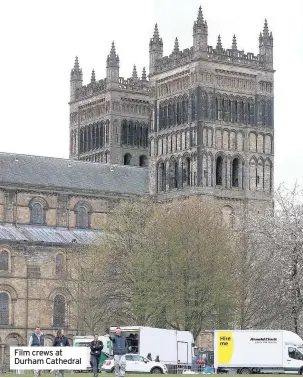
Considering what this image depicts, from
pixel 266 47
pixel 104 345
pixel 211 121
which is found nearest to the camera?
pixel 104 345

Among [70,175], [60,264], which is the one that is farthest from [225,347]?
[70,175]

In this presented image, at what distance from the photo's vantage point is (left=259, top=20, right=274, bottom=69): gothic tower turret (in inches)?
5896

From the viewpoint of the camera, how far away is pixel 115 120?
159500 millimetres

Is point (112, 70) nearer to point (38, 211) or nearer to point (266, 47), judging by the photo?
point (266, 47)

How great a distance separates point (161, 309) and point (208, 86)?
39120 mm

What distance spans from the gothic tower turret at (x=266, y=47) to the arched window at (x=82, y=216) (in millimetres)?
23607

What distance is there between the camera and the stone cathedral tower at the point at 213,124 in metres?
144

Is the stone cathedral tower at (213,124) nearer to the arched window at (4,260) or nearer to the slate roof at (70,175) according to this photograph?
the slate roof at (70,175)

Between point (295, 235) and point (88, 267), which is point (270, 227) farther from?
point (88, 267)

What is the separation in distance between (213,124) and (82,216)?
630 inches

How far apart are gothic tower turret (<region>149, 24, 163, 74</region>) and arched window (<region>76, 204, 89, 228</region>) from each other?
1609 cm

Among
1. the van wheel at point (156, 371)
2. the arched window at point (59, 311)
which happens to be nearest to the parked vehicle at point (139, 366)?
the van wheel at point (156, 371)

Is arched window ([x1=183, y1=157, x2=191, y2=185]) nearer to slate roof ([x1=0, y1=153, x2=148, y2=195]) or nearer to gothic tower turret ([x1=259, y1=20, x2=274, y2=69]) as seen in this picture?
slate roof ([x1=0, y1=153, x2=148, y2=195])

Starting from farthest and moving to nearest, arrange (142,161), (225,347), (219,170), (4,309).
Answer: (142,161), (219,170), (4,309), (225,347)
